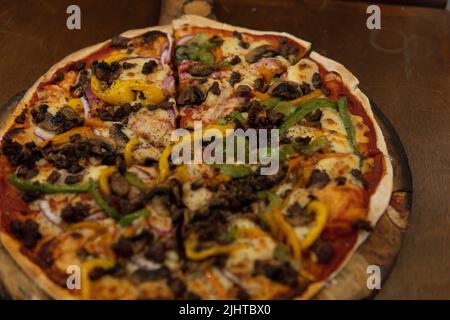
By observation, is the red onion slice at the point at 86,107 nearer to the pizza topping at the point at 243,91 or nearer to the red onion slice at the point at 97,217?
the red onion slice at the point at 97,217

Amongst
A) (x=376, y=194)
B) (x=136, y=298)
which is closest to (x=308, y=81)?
(x=376, y=194)

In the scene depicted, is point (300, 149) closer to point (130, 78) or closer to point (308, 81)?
point (308, 81)

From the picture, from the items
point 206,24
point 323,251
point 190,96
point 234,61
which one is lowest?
point 323,251

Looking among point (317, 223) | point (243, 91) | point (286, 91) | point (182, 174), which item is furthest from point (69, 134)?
point (317, 223)

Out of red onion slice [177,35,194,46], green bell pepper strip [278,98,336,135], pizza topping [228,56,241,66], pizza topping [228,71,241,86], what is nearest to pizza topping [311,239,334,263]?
green bell pepper strip [278,98,336,135]

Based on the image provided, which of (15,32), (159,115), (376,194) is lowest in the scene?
(376,194)

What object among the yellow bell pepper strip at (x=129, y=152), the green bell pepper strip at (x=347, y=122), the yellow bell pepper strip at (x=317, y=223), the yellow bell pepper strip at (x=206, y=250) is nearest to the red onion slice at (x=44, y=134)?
the yellow bell pepper strip at (x=129, y=152)

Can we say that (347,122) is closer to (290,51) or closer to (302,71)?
(302,71)
